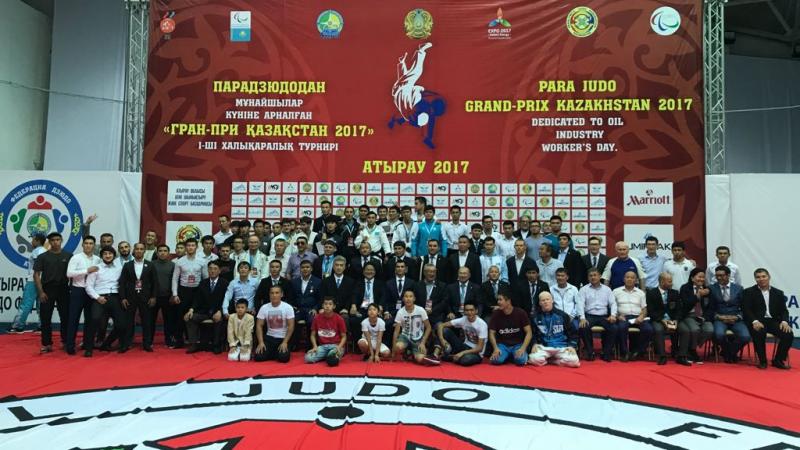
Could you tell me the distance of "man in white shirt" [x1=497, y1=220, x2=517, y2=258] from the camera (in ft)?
24.7

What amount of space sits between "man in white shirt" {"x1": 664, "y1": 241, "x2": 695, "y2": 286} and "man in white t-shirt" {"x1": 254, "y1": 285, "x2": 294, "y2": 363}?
5.15 m

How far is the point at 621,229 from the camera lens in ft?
27.1

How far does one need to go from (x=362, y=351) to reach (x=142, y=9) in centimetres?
664

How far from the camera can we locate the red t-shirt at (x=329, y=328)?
20.7ft

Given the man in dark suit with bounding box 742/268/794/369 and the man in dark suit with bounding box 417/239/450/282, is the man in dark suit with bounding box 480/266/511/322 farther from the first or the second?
the man in dark suit with bounding box 742/268/794/369

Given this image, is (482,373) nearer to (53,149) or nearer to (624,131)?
(624,131)

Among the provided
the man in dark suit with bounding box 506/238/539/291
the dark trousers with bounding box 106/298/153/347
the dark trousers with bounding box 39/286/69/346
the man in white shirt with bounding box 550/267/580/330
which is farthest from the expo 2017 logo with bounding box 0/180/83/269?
the man in white shirt with bounding box 550/267/580/330

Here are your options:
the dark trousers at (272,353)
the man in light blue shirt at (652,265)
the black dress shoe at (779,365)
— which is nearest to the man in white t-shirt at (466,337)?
the dark trousers at (272,353)

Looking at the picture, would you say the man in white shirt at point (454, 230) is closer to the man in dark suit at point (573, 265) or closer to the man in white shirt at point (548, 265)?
the man in white shirt at point (548, 265)

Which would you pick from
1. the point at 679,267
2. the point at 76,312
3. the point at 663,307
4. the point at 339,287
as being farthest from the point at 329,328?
the point at 679,267

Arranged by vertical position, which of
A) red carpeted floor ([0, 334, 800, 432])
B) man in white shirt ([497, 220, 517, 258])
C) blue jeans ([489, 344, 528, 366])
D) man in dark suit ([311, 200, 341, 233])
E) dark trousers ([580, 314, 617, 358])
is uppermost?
man in dark suit ([311, 200, 341, 233])

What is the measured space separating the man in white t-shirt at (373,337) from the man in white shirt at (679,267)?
407cm

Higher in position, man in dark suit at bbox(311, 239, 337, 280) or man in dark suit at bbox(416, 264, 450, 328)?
man in dark suit at bbox(311, 239, 337, 280)

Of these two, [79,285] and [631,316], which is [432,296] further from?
[79,285]
